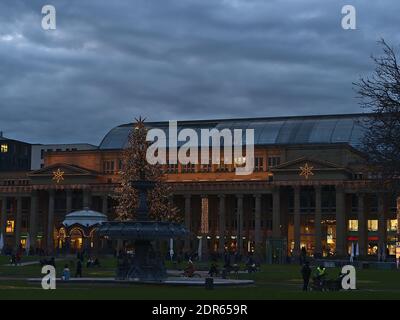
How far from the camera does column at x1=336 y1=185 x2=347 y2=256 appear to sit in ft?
462

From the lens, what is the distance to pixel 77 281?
180 ft

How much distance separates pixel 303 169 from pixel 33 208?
54.9m

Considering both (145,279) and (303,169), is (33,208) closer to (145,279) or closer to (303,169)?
(303,169)

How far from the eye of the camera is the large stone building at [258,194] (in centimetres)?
14412

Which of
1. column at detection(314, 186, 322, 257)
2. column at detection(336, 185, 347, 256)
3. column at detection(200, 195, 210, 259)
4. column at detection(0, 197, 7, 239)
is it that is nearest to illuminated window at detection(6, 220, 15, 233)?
column at detection(0, 197, 7, 239)

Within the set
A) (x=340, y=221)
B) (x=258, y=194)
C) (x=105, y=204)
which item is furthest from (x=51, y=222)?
(x=340, y=221)

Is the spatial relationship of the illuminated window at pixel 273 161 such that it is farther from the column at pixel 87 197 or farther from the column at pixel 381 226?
the column at pixel 87 197

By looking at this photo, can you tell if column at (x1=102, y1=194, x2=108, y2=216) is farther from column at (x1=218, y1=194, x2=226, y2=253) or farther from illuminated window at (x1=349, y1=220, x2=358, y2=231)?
illuminated window at (x1=349, y1=220, x2=358, y2=231)

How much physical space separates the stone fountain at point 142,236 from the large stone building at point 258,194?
80995 mm

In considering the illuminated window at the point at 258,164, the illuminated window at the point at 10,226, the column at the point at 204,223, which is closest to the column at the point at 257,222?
the illuminated window at the point at 258,164

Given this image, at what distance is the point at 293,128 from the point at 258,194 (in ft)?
65.7

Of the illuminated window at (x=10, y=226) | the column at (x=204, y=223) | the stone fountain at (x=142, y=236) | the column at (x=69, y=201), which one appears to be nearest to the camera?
the stone fountain at (x=142, y=236)

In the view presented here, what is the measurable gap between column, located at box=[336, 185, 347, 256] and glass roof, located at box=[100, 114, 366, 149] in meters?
13.8
